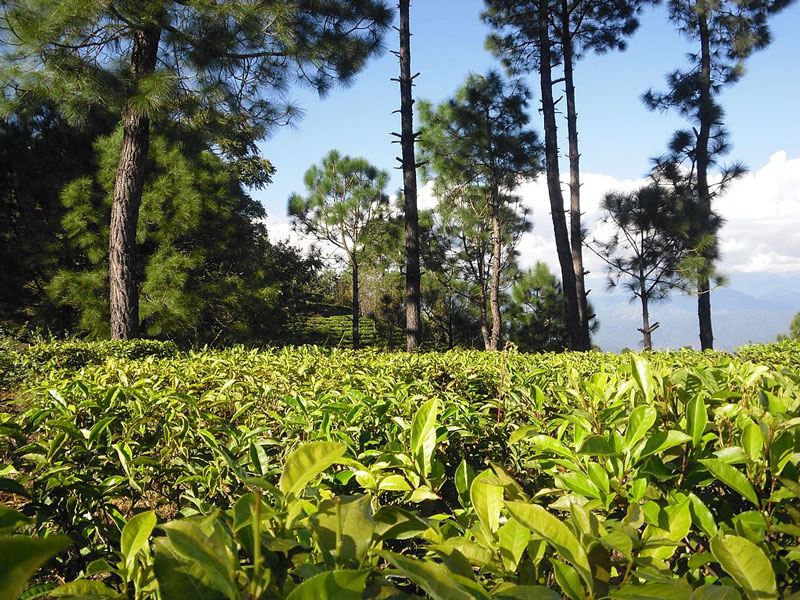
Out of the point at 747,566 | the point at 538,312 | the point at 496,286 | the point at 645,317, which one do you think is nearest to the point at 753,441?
the point at 747,566

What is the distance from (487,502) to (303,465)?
0.25 metres

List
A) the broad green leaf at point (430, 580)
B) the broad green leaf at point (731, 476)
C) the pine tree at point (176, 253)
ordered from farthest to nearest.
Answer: the pine tree at point (176, 253) → the broad green leaf at point (731, 476) → the broad green leaf at point (430, 580)

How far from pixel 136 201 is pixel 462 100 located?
393 inches

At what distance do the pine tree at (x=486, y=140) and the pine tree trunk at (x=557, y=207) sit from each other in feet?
11.4

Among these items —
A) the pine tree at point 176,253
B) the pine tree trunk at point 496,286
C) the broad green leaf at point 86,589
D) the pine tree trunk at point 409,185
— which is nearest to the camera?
the broad green leaf at point 86,589

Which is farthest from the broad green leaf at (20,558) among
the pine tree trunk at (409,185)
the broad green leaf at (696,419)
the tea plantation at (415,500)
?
the pine tree trunk at (409,185)

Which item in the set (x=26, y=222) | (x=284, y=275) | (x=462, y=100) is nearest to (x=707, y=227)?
(x=462, y=100)

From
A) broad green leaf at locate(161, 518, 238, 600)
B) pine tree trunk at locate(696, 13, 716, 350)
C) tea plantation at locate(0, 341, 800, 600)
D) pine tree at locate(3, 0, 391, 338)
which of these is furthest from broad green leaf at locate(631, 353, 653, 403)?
pine tree trunk at locate(696, 13, 716, 350)

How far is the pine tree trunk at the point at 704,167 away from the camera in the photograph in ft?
40.3

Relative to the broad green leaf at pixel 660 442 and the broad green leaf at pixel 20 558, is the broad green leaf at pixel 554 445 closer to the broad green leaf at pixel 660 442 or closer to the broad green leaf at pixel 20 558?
the broad green leaf at pixel 660 442

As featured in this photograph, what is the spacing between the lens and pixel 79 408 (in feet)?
4.84

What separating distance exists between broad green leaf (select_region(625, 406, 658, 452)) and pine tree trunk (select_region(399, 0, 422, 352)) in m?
7.84

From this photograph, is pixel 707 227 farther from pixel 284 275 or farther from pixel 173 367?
pixel 173 367

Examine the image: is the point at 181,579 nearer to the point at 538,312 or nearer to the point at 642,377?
the point at 642,377
